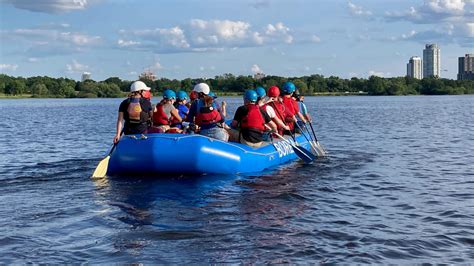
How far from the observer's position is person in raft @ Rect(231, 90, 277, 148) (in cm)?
1223

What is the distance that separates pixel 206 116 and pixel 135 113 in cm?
142

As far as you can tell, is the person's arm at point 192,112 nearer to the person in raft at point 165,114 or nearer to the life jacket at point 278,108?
the person in raft at point 165,114

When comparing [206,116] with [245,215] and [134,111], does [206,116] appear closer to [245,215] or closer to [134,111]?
[134,111]

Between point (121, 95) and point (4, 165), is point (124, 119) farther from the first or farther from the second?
point (121, 95)

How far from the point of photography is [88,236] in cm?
715

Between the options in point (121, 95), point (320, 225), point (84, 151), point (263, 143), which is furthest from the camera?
point (121, 95)

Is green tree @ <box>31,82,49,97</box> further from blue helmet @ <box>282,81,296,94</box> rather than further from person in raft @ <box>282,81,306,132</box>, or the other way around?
blue helmet @ <box>282,81,296,94</box>

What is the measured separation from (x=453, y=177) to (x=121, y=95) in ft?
361

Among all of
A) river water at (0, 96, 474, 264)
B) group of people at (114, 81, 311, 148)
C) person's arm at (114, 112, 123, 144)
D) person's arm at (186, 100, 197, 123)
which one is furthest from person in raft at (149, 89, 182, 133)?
river water at (0, 96, 474, 264)

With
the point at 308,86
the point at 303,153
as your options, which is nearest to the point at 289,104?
the point at 303,153

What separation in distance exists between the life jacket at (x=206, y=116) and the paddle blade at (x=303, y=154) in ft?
9.40

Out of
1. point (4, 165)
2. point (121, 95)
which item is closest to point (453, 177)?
point (4, 165)

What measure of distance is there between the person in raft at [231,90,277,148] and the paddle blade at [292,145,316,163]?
166 cm

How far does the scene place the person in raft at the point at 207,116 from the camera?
11984 mm
